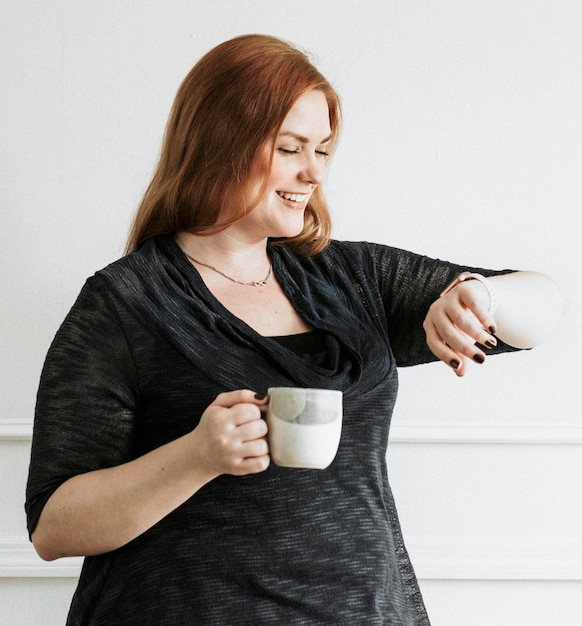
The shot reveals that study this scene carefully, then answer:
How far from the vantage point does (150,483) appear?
1.09m

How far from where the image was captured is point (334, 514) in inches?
47.4

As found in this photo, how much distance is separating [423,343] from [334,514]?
0.36m

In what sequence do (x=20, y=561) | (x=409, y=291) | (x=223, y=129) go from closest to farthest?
(x=223, y=129), (x=409, y=291), (x=20, y=561)

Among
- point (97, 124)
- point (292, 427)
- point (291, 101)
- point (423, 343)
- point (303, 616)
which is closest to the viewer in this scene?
point (292, 427)

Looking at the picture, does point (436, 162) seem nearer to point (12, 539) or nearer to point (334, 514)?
point (334, 514)

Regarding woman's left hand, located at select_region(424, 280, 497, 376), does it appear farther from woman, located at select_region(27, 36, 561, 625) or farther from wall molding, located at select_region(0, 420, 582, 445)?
wall molding, located at select_region(0, 420, 582, 445)

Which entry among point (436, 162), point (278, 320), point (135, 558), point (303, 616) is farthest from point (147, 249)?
point (436, 162)

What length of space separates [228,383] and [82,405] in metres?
0.19

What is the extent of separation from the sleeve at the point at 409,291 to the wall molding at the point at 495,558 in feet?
1.71

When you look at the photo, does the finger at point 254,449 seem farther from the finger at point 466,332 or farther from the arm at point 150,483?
the finger at point 466,332

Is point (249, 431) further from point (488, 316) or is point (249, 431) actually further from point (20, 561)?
point (20, 561)

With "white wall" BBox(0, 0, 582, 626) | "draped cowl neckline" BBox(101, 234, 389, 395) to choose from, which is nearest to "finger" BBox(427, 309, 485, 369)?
"draped cowl neckline" BBox(101, 234, 389, 395)

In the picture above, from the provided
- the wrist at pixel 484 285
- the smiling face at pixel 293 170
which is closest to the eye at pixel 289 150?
the smiling face at pixel 293 170

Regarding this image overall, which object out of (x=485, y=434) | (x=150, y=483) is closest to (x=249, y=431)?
(x=150, y=483)
